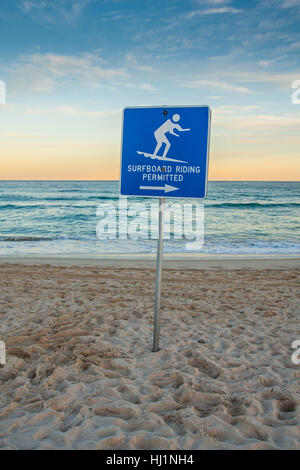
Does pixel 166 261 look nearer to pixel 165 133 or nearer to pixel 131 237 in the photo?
pixel 131 237

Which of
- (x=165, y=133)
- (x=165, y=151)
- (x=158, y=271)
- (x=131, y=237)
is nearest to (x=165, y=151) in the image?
(x=165, y=151)

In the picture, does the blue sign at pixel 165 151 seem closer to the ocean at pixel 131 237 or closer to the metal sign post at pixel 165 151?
the metal sign post at pixel 165 151

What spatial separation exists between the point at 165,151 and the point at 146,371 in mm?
2252

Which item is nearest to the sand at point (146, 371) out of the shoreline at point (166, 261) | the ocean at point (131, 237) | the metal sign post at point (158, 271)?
the metal sign post at point (158, 271)

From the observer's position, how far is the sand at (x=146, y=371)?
8.87ft

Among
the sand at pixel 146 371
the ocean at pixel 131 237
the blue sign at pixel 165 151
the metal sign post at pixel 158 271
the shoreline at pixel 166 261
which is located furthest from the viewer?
the ocean at pixel 131 237

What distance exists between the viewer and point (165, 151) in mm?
3691

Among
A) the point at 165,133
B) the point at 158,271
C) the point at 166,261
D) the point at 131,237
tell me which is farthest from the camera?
the point at 131,237

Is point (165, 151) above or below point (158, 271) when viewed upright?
above

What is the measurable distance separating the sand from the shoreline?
324 centimetres

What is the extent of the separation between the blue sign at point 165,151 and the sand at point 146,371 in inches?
71.9

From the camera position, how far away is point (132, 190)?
12.4 feet

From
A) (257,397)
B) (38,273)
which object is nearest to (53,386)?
(257,397)
